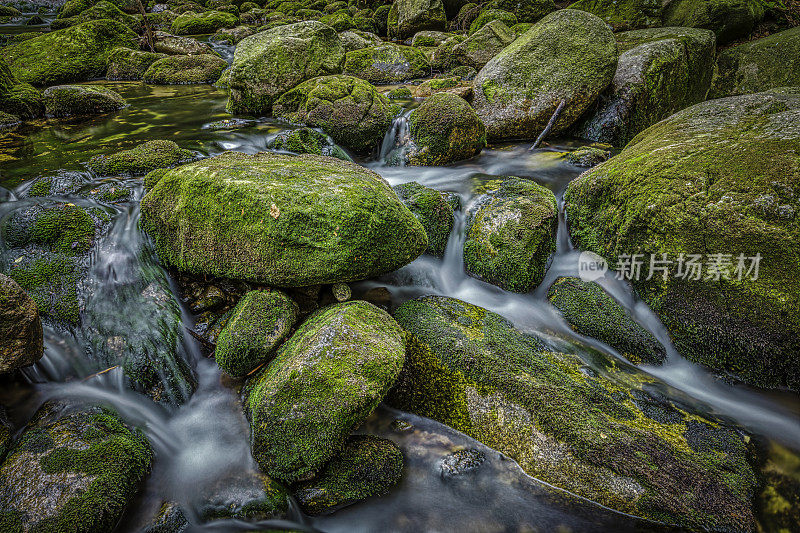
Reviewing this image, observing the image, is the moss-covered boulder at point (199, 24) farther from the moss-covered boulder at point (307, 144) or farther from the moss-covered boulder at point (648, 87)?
the moss-covered boulder at point (648, 87)

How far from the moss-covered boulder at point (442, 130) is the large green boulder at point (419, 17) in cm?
1608

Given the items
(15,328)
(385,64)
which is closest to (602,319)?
(15,328)

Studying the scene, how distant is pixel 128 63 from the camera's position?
13.9m

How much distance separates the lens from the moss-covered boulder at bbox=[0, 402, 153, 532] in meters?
2.38

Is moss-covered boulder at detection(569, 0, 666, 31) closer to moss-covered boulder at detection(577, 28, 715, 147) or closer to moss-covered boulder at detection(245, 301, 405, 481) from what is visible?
moss-covered boulder at detection(577, 28, 715, 147)

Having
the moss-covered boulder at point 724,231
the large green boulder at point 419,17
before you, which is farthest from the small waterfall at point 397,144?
the large green boulder at point 419,17

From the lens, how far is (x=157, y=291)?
13.3ft

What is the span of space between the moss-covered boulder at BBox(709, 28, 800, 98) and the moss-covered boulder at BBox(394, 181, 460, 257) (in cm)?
867

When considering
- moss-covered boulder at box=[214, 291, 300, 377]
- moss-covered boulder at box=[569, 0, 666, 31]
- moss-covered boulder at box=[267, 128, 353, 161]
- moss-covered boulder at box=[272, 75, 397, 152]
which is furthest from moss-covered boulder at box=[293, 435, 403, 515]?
moss-covered boulder at box=[569, 0, 666, 31]

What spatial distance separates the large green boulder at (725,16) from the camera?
979cm

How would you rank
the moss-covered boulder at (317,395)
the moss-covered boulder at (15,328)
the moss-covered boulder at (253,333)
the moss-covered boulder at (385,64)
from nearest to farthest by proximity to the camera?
the moss-covered boulder at (317,395), the moss-covered boulder at (15,328), the moss-covered boulder at (253,333), the moss-covered boulder at (385,64)

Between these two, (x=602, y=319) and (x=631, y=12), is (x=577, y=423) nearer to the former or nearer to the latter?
(x=602, y=319)

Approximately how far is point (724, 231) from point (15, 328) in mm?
6226

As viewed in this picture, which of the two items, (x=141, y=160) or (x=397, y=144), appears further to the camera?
(x=397, y=144)
